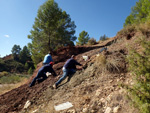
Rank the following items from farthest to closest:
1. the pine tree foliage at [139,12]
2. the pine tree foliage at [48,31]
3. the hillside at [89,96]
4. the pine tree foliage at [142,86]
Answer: the pine tree foliage at [139,12], the pine tree foliage at [48,31], the hillside at [89,96], the pine tree foliage at [142,86]

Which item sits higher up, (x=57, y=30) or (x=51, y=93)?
(x=57, y=30)

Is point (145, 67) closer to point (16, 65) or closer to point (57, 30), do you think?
point (57, 30)

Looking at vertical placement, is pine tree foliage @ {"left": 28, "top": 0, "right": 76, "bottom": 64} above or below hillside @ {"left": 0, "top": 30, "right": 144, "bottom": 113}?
above

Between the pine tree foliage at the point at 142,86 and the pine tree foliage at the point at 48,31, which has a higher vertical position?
the pine tree foliage at the point at 48,31

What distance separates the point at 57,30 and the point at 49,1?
3.37m

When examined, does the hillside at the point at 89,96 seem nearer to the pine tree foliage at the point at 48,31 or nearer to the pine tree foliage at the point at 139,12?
the pine tree foliage at the point at 48,31

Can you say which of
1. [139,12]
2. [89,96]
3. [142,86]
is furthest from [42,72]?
[139,12]

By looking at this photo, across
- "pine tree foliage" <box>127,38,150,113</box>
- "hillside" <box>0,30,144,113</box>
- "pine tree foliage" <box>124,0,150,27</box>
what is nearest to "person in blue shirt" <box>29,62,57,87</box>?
"hillside" <box>0,30,144,113</box>

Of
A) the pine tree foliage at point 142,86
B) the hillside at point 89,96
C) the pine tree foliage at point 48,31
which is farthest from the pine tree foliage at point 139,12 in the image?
the pine tree foliage at point 142,86

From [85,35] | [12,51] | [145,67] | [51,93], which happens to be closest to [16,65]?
[12,51]

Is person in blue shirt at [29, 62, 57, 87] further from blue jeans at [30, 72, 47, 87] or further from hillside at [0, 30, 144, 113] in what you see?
hillside at [0, 30, 144, 113]

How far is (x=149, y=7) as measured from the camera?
11414 mm

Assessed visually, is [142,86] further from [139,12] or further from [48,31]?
[139,12]

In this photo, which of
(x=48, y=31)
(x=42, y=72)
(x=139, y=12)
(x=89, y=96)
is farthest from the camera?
(x=139, y=12)
